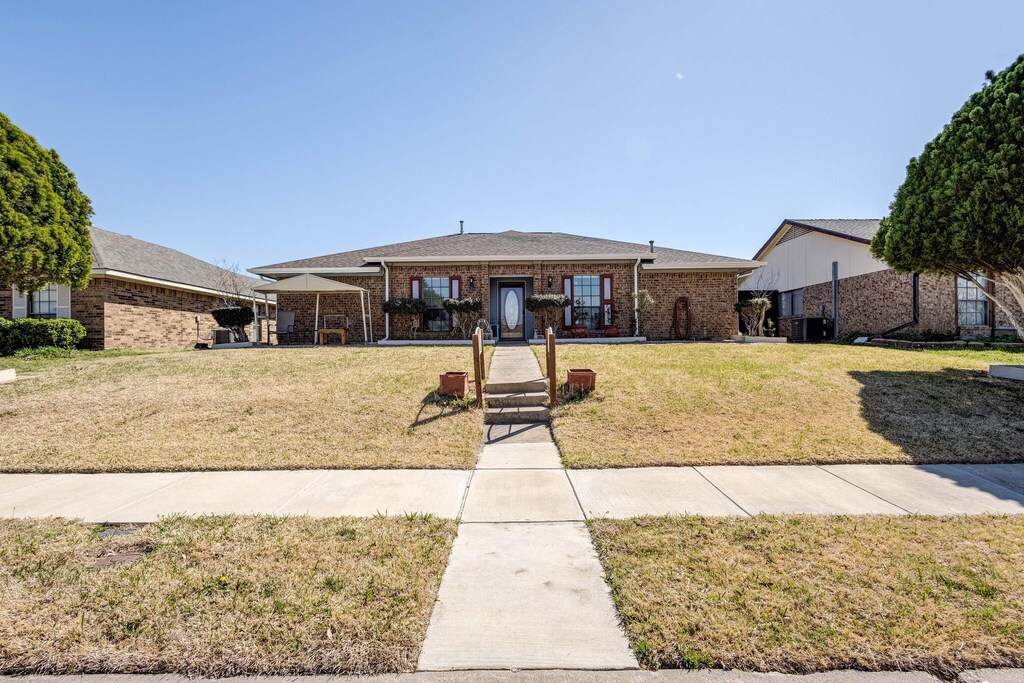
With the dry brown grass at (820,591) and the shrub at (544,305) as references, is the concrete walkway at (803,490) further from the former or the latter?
the shrub at (544,305)

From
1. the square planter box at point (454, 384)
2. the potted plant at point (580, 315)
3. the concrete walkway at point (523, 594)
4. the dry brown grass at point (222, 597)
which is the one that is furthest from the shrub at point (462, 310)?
the dry brown grass at point (222, 597)

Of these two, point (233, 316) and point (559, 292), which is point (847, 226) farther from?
point (233, 316)

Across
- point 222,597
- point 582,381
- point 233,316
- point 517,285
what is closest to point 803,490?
point 582,381

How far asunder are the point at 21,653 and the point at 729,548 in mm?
3902

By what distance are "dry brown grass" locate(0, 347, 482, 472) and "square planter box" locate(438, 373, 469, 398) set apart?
0.32m

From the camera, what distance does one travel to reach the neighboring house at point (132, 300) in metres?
14.0

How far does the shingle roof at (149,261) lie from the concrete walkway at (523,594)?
602 inches

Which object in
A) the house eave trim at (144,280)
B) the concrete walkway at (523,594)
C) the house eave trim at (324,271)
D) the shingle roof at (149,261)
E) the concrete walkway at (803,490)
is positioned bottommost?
the concrete walkway at (523,594)

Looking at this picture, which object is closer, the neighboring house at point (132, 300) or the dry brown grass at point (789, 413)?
the dry brown grass at point (789, 413)

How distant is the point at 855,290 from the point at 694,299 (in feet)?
22.8

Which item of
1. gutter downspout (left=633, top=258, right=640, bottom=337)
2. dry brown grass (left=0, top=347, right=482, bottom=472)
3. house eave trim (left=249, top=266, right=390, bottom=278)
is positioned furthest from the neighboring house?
gutter downspout (left=633, top=258, right=640, bottom=337)

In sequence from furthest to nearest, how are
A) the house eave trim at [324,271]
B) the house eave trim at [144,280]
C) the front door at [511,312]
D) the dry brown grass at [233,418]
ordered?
the front door at [511,312]
the house eave trim at [324,271]
the house eave trim at [144,280]
the dry brown grass at [233,418]

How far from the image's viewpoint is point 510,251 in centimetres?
1574

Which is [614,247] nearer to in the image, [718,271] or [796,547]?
[718,271]
